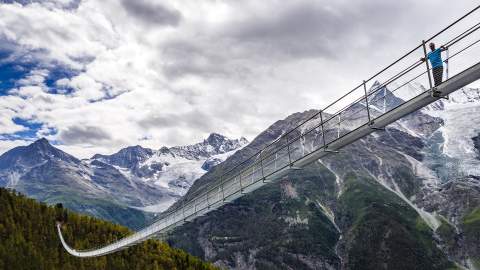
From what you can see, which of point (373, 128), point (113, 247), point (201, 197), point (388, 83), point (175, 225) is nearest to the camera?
point (388, 83)

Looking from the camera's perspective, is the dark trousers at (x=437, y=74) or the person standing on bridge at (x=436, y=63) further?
the dark trousers at (x=437, y=74)

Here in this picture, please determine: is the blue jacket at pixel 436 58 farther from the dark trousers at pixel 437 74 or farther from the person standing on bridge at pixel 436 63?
the dark trousers at pixel 437 74

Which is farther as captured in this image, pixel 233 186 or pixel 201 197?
pixel 201 197

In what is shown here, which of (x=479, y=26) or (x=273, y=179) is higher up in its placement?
(x=479, y=26)

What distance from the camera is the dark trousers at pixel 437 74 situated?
1217 inches

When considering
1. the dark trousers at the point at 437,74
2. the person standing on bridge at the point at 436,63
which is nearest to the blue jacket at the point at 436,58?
the person standing on bridge at the point at 436,63

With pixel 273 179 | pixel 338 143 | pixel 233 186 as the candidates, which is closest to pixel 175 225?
pixel 233 186

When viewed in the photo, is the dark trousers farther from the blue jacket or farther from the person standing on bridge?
the blue jacket

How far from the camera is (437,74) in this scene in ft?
102

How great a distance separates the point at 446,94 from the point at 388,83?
3.65 meters

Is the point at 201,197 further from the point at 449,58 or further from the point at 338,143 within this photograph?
the point at 449,58

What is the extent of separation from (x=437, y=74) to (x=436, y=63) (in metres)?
0.69

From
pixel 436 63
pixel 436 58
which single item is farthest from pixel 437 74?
pixel 436 58

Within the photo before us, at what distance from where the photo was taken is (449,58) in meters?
29.5
